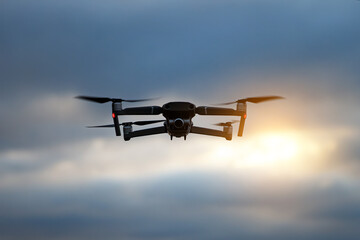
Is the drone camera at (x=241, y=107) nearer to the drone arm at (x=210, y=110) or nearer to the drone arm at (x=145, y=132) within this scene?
the drone arm at (x=210, y=110)

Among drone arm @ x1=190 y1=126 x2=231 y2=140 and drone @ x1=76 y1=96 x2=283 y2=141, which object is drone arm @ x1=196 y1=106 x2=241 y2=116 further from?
drone arm @ x1=190 y1=126 x2=231 y2=140

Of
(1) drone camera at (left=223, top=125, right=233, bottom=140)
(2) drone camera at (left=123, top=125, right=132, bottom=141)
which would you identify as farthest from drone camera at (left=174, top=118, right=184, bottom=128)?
(1) drone camera at (left=223, top=125, right=233, bottom=140)

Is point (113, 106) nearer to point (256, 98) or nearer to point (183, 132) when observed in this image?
point (183, 132)

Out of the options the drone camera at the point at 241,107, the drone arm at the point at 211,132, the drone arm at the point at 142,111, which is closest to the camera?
the drone arm at the point at 142,111

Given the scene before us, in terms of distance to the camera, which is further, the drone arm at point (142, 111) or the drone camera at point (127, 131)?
the drone camera at point (127, 131)

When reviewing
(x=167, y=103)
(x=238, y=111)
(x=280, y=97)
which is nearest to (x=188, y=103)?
(x=167, y=103)

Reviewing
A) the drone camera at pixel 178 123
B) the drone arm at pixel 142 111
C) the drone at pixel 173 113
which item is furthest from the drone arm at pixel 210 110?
the drone arm at pixel 142 111

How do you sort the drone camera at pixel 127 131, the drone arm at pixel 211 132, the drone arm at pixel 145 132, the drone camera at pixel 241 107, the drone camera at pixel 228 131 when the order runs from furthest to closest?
the drone camera at pixel 228 131, the drone arm at pixel 211 132, the drone arm at pixel 145 132, the drone camera at pixel 127 131, the drone camera at pixel 241 107

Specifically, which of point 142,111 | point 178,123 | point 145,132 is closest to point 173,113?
point 178,123

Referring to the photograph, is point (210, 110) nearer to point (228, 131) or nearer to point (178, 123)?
point (178, 123)
